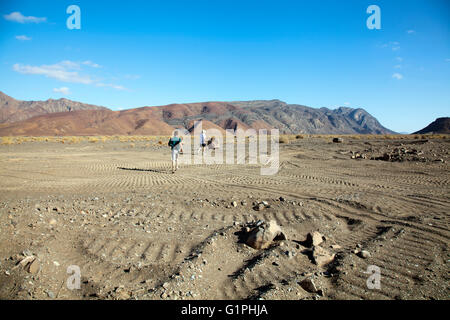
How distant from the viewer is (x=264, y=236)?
4.65 m

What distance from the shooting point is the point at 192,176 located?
36.8ft

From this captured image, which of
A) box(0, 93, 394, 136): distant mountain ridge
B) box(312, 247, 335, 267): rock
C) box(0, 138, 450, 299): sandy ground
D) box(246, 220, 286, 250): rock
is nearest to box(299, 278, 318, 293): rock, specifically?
box(0, 138, 450, 299): sandy ground

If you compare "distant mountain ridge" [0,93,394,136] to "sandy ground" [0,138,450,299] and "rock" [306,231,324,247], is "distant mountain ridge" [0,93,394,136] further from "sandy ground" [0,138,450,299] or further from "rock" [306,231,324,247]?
"rock" [306,231,324,247]

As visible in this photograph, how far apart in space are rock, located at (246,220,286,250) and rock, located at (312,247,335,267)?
609 millimetres

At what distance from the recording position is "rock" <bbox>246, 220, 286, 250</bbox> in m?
4.61

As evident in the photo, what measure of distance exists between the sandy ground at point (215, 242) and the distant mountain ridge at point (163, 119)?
83.7 metres

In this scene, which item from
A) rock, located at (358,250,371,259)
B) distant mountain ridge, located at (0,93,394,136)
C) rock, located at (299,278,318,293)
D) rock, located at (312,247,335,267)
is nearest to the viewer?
rock, located at (299,278,318,293)

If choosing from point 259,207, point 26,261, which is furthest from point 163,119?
point 26,261

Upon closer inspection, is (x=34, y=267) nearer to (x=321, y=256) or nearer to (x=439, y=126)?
(x=321, y=256)

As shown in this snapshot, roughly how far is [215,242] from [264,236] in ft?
2.77

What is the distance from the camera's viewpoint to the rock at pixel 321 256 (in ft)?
13.6

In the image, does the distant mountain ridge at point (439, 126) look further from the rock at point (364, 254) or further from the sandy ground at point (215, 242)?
the rock at point (364, 254)

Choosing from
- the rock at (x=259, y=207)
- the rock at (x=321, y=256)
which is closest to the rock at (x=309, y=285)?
the rock at (x=321, y=256)
